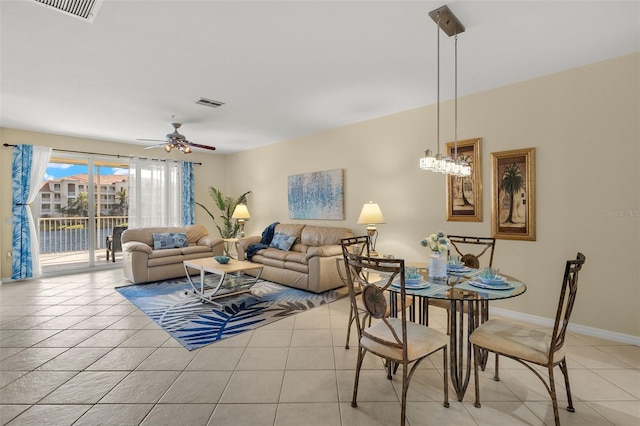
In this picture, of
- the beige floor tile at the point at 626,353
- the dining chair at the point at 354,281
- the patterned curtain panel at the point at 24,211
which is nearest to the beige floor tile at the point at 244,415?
the dining chair at the point at 354,281

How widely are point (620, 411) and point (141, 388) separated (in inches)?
128

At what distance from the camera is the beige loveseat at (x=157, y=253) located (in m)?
5.18

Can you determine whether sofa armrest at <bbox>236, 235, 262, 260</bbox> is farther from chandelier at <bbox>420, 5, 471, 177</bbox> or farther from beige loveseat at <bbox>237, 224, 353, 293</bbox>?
chandelier at <bbox>420, 5, 471, 177</bbox>

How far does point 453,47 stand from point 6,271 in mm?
7663

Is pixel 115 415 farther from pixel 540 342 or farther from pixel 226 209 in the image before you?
pixel 226 209

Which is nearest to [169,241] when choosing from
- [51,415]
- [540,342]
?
[51,415]

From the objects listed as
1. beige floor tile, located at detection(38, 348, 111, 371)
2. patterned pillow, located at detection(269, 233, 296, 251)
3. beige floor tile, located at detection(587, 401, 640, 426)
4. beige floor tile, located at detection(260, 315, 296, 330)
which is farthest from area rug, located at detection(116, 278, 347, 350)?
beige floor tile, located at detection(587, 401, 640, 426)

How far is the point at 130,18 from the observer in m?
2.34

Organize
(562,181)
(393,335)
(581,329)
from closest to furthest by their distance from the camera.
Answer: (393,335) → (581,329) → (562,181)

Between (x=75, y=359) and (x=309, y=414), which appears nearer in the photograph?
(x=309, y=414)

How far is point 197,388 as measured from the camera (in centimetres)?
223

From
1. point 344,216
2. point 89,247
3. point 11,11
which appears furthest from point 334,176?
point 89,247

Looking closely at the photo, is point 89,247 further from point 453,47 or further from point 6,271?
point 453,47

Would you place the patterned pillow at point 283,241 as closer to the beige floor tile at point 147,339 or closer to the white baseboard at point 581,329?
the beige floor tile at point 147,339
